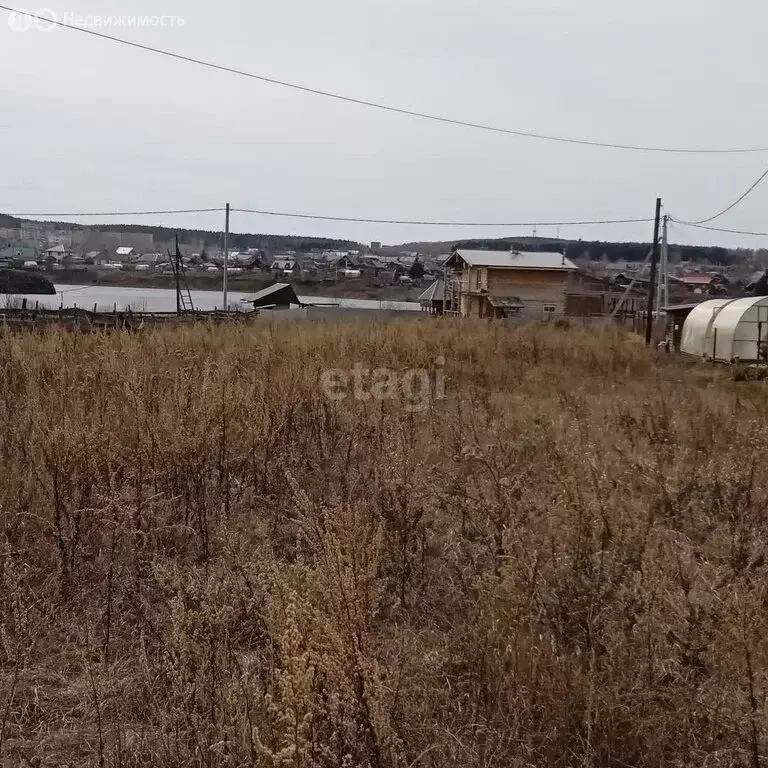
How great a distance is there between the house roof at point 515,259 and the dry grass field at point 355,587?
28023 mm

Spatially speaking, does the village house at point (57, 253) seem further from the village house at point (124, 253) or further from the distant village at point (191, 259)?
the village house at point (124, 253)

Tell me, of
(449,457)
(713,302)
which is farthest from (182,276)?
(449,457)

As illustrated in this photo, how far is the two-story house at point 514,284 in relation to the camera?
31797mm

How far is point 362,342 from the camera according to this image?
30.1 feet

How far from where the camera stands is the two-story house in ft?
104

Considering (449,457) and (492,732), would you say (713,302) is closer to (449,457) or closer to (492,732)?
(449,457)

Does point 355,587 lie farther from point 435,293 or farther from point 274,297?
point 435,293

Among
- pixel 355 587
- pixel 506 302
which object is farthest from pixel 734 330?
pixel 506 302

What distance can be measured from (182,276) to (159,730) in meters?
31.3

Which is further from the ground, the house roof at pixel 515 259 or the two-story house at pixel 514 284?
the house roof at pixel 515 259

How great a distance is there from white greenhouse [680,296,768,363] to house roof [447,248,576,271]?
17.6 meters

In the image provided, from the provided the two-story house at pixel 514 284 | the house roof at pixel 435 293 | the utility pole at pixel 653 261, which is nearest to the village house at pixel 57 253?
the house roof at pixel 435 293

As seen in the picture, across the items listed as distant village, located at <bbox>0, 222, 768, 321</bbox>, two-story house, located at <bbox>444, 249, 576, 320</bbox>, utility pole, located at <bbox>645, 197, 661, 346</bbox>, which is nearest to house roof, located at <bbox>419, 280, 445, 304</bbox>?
distant village, located at <bbox>0, 222, 768, 321</bbox>

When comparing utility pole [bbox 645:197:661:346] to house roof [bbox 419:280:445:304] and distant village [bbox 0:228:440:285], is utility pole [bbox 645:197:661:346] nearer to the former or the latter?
distant village [bbox 0:228:440:285]
